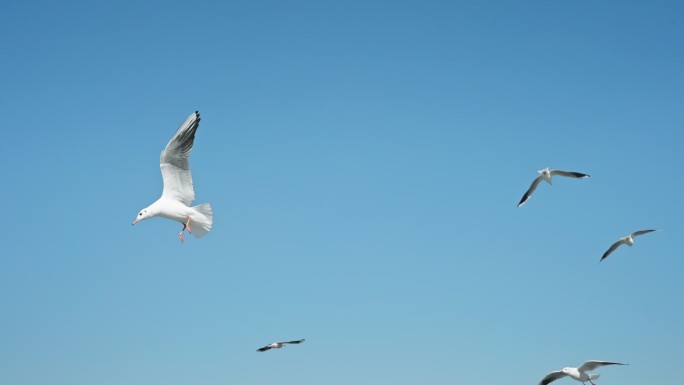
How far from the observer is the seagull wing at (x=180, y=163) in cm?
1864

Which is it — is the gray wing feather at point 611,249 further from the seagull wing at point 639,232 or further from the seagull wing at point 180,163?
the seagull wing at point 180,163

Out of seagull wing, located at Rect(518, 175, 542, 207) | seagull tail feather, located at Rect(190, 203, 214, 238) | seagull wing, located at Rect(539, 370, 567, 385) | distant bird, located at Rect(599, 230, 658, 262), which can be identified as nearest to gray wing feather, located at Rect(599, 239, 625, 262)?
distant bird, located at Rect(599, 230, 658, 262)

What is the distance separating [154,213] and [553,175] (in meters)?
10.0

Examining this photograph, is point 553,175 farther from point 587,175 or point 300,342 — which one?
point 300,342

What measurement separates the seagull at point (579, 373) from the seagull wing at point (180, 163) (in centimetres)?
959

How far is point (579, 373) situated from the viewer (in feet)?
66.6

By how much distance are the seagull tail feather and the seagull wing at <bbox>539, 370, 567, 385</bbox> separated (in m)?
8.84

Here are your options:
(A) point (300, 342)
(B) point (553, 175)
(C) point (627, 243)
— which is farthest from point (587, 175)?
(A) point (300, 342)

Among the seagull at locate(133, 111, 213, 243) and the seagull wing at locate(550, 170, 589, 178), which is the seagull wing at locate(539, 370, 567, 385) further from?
the seagull at locate(133, 111, 213, 243)

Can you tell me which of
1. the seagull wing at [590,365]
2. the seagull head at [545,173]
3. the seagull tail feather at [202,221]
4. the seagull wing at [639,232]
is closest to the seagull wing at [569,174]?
the seagull head at [545,173]

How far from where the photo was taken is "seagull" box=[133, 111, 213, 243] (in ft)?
62.0

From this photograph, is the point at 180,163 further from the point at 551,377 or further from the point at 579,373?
the point at 579,373

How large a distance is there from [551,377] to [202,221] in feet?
30.2

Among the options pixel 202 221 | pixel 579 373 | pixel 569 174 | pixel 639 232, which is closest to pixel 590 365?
pixel 579 373
